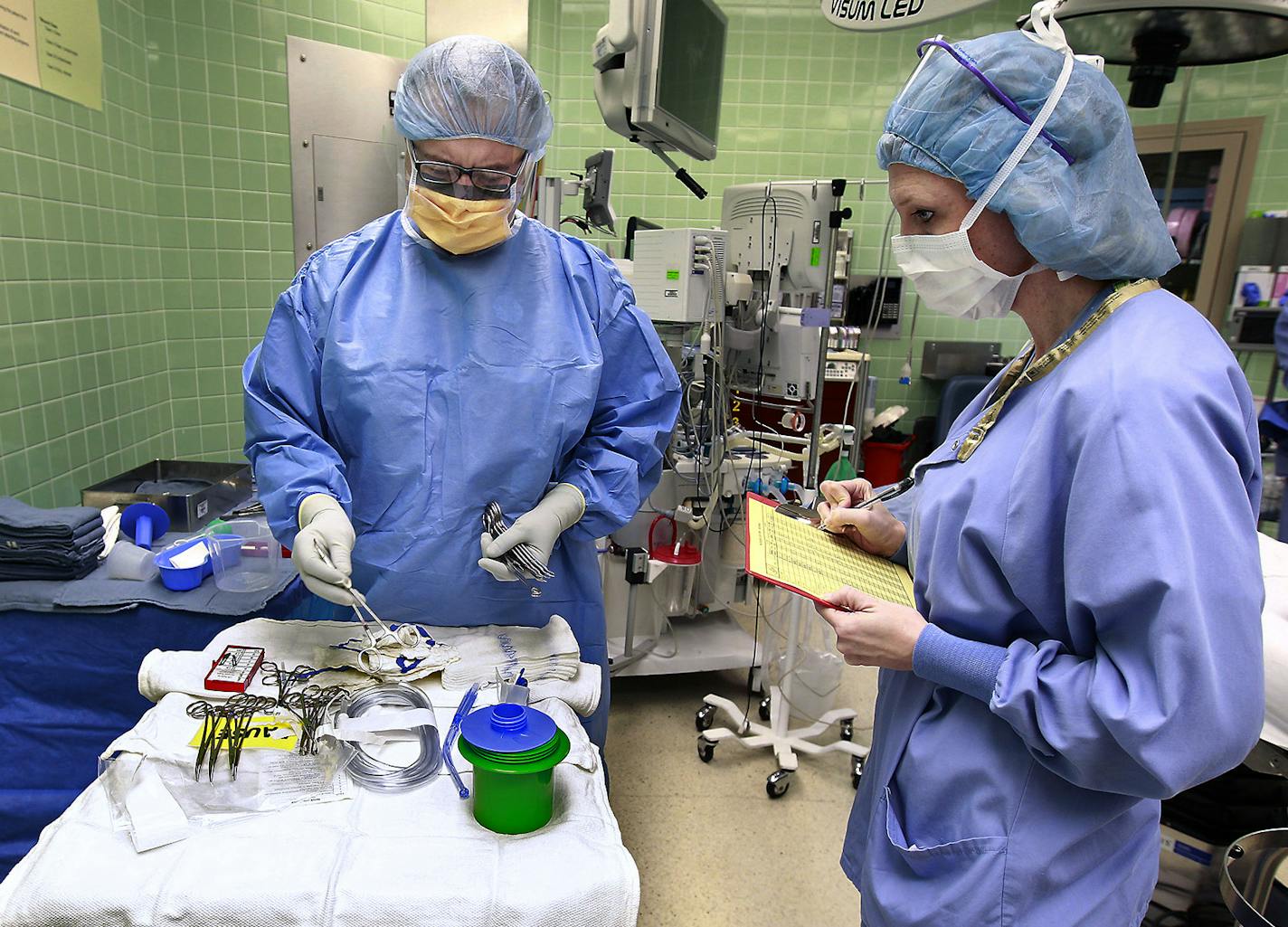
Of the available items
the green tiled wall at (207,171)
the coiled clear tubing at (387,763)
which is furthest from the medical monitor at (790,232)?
the coiled clear tubing at (387,763)

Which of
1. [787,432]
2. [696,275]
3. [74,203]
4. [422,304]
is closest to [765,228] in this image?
[696,275]

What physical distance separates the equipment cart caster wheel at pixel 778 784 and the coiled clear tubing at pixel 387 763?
156 centimetres

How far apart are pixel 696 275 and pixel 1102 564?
71.4 inches

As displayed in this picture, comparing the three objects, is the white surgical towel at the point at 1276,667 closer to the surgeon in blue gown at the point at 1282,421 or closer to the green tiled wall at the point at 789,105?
the surgeon in blue gown at the point at 1282,421

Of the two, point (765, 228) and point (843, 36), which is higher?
point (843, 36)

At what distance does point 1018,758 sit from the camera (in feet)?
Result: 2.66

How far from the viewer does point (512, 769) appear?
839mm

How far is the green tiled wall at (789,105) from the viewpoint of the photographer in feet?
13.4

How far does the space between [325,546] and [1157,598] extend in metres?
1.04

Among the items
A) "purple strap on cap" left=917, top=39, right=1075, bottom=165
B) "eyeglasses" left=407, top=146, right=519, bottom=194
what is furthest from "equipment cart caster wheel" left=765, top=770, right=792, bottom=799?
"purple strap on cap" left=917, top=39, right=1075, bottom=165

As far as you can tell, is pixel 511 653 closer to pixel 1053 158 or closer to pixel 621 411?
pixel 621 411

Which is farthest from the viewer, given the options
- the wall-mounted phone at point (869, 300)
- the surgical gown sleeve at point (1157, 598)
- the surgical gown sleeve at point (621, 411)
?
the wall-mounted phone at point (869, 300)

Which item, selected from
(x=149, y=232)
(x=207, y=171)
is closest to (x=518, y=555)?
(x=149, y=232)

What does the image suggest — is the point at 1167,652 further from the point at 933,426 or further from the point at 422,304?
the point at 933,426
